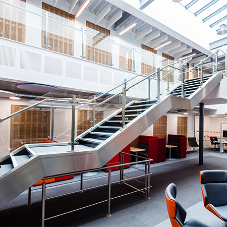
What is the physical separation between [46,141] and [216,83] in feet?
19.8

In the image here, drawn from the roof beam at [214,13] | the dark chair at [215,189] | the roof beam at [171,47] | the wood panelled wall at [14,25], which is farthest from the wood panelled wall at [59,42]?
the roof beam at [214,13]

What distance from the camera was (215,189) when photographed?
3246 millimetres

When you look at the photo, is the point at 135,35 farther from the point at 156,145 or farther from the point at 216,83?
the point at 156,145

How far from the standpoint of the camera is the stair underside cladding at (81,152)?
Result: 2496mm

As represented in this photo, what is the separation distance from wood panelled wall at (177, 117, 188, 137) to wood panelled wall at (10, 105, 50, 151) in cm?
990

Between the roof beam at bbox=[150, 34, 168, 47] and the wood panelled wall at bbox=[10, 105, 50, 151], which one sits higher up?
the roof beam at bbox=[150, 34, 168, 47]

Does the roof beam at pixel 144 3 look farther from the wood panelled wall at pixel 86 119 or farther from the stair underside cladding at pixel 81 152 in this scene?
the wood panelled wall at pixel 86 119

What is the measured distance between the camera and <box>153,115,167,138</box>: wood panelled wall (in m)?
10.4

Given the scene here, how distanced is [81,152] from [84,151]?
59mm

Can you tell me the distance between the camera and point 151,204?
12.9ft

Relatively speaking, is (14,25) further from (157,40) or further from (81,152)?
(157,40)

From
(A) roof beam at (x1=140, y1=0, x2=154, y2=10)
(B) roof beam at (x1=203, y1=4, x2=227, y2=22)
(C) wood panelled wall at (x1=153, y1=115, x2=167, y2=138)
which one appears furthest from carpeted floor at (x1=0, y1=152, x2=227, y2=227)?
(B) roof beam at (x1=203, y1=4, x2=227, y2=22)

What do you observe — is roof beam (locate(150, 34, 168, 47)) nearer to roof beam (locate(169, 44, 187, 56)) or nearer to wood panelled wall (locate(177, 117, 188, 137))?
roof beam (locate(169, 44, 187, 56))

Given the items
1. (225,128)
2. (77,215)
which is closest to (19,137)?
(77,215)
